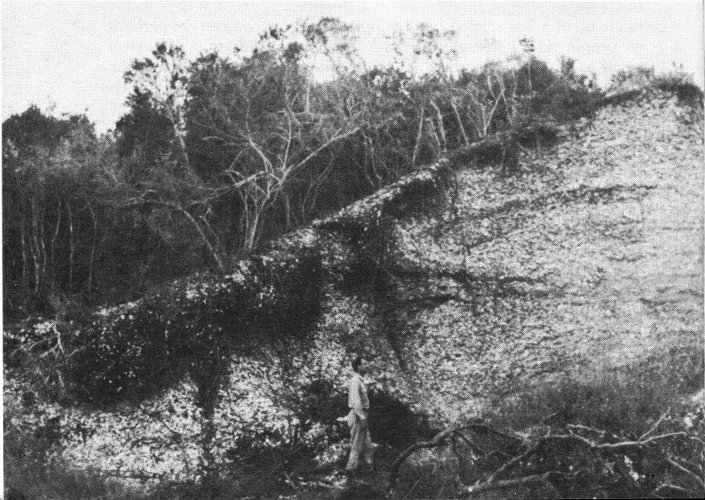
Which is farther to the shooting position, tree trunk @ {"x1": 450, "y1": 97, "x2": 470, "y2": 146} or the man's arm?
tree trunk @ {"x1": 450, "y1": 97, "x2": 470, "y2": 146}

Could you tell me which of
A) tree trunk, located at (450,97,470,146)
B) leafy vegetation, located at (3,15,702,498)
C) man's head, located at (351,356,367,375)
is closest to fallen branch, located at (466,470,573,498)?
leafy vegetation, located at (3,15,702,498)

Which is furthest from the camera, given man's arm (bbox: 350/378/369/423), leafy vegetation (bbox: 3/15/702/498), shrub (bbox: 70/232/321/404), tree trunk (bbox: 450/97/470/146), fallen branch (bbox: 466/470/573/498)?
tree trunk (bbox: 450/97/470/146)

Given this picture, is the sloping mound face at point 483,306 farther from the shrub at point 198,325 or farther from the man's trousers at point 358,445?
the man's trousers at point 358,445

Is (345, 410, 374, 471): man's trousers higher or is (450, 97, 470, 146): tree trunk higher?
(450, 97, 470, 146): tree trunk

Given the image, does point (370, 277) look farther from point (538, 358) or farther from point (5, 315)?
point (5, 315)

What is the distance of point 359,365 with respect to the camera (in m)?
7.14

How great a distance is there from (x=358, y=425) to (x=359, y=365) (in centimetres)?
52

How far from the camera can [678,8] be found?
23.8 ft

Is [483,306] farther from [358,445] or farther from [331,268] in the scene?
[358,445]

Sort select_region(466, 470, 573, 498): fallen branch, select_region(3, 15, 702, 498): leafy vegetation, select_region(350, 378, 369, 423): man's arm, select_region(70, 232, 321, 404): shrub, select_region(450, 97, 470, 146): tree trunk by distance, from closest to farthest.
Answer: select_region(466, 470, 573, 498): fallen branch
select_region(350, 378, 369, 423): man's arm
select_region(3, 15, 702, 498): leafy vegetation
select_region(70, 232, 321, 404): shrub
select_region(450, 97, 470, 146): tree trunk

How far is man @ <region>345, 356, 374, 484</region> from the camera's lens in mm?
6984

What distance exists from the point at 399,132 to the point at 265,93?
1.49m

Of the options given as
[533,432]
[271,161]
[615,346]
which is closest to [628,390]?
Result: [615,346]

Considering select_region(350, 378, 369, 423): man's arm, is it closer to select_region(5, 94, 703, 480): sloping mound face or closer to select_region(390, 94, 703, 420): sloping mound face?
select_region(5, 94, 703, 480): sloping mound face
